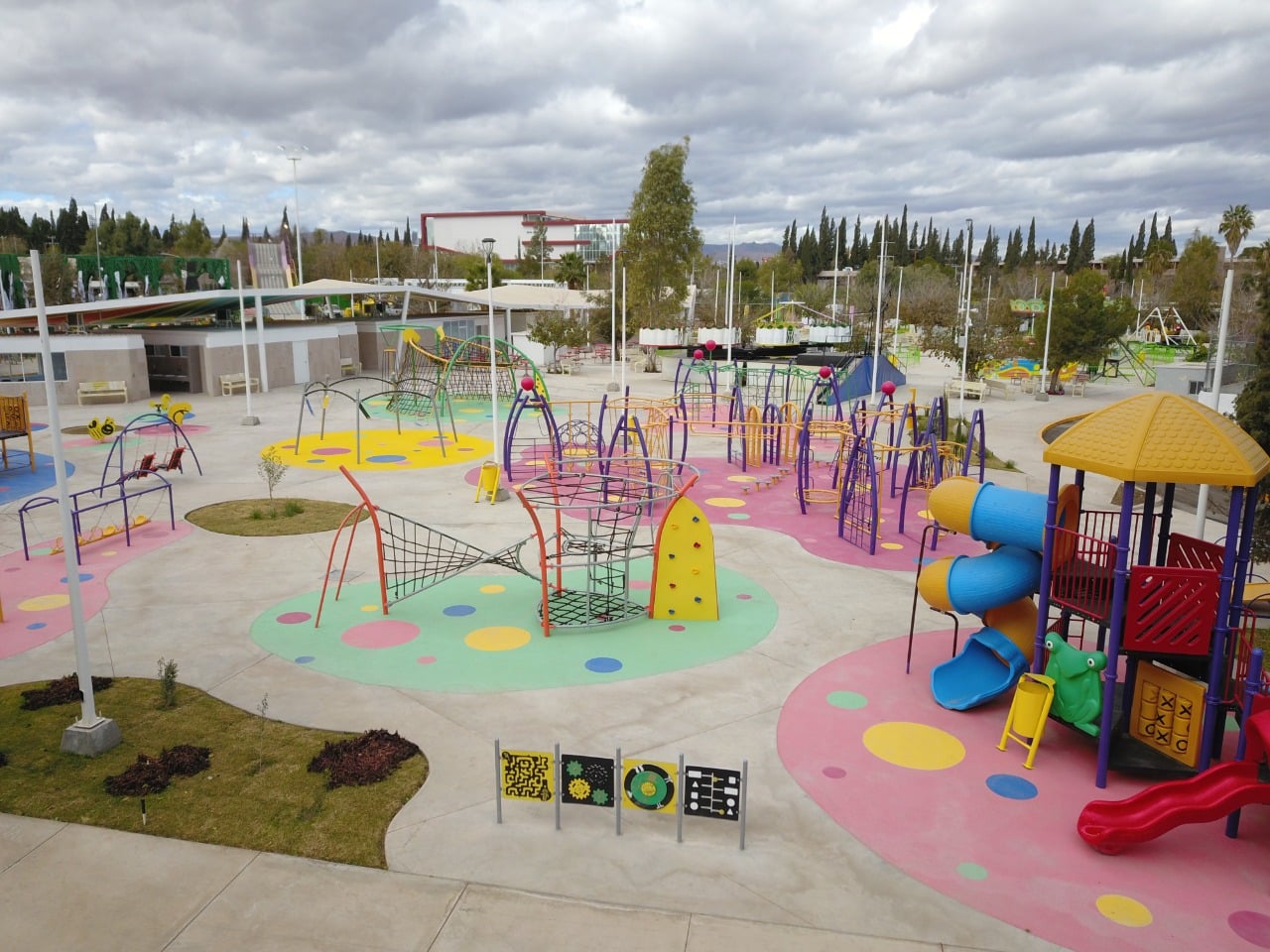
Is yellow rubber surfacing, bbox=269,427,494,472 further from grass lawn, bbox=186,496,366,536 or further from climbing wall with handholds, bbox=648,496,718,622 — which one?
climbing wall with handholds, bbox=648,496,718,622

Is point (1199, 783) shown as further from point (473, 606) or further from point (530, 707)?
point (473, 606)

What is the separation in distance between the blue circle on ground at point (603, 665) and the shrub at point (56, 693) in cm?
569

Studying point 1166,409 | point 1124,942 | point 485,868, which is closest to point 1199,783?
point 1124,942

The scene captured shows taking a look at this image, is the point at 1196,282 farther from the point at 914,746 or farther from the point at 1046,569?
the point at 914,746

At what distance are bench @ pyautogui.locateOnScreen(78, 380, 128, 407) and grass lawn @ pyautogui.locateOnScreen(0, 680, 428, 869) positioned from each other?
87.5ft

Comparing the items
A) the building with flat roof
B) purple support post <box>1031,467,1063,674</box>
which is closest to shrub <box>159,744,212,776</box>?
purple support post <box>1031,467,1063,674</box>

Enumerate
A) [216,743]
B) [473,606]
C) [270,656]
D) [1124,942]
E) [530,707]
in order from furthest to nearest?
[473,606] → [270,656] → [530,707] → [216,743] → [1124,942]

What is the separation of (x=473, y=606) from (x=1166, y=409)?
30.5ft

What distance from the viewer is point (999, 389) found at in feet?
143

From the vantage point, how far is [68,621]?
12.4 m

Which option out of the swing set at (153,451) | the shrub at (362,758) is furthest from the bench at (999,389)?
the shrub at (362,758)

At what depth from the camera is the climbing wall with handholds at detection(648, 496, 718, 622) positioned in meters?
12.5

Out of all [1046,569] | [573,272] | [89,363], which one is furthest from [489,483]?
[573,272]

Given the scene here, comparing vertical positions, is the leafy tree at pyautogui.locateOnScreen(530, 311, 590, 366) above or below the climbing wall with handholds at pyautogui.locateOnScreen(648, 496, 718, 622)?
above
